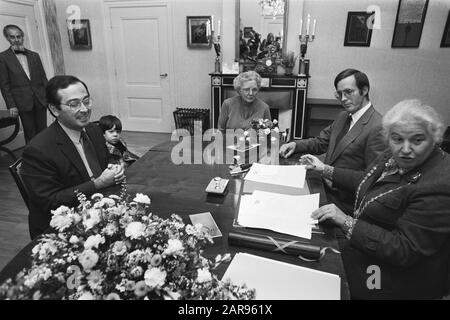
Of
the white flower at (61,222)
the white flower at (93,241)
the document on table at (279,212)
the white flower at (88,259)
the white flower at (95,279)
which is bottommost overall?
the document on table at (279,212)

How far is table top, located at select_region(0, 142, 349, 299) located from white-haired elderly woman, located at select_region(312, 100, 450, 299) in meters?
0.19

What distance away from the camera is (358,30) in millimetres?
4539

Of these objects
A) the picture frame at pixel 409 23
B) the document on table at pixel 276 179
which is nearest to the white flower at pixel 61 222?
the document on table at pixel 276 179

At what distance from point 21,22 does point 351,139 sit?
5231 millimetres

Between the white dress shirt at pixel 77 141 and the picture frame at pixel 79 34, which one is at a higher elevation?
the picture frame at pixel 79 34

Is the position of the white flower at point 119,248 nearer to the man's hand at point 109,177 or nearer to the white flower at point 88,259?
the white flower at point 88,259

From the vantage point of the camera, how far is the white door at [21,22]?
4.27 metres

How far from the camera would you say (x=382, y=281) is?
118cm

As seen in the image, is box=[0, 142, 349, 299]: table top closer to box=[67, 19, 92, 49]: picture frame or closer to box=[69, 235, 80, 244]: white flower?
box=[69, 235, 80, 244]: white flower

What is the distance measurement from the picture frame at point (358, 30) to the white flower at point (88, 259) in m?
4.96

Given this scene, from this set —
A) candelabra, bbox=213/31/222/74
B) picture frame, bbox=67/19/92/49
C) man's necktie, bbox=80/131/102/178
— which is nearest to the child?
man's necktie, bbox=80/131/102/178

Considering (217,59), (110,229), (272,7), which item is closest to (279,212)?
(110,229)

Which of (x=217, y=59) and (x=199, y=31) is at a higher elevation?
(x=199, y=31)

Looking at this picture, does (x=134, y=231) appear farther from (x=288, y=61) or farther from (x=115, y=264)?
(x=288, y=61)
